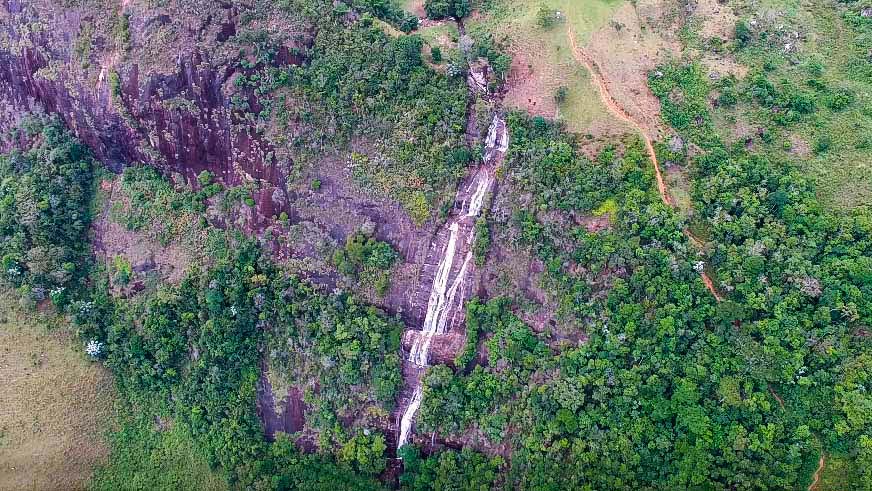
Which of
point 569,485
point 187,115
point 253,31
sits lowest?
point 569,485

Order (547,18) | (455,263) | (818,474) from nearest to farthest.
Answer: (818,474) < (455,263) < (547,18)

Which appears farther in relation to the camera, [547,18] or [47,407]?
[547,18]

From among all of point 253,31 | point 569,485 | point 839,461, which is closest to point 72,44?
point 253,31

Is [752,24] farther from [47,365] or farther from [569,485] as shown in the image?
[47,365]

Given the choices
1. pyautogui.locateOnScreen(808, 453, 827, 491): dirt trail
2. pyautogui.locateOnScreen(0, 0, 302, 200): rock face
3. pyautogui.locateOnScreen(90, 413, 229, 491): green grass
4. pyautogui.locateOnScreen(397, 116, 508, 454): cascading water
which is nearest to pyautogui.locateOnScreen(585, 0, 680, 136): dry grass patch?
pyautogui.locateOnScreen(397, 116, 508, 454): cascading water

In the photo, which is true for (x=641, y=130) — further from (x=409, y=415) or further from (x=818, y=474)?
(x=409, y=415)

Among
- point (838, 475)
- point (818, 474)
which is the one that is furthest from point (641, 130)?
point (838, 475)
